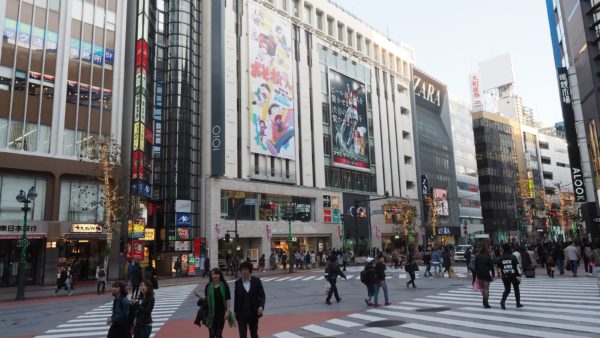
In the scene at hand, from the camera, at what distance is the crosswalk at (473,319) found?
10.2 m

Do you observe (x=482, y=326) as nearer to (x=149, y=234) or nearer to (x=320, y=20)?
(x=149, y=234)

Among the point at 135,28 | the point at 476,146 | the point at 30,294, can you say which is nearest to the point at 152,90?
the point at 135,28

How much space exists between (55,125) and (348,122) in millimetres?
38052

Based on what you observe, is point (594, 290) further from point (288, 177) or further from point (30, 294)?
point (288, 177)

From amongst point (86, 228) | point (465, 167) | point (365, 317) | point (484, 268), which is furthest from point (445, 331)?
point (465, 167)

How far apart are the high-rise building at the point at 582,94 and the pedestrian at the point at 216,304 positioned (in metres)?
39.3

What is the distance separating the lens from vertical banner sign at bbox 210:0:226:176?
44.7m

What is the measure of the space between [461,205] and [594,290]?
7606cm

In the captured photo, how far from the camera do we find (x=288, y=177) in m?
52.2

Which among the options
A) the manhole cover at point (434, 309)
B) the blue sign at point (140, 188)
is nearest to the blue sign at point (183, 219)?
the blue sign at point (140, 188)

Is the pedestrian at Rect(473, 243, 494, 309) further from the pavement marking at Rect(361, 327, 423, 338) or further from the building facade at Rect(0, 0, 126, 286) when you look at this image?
the building facade at Rect(0, 0, 126, 286)

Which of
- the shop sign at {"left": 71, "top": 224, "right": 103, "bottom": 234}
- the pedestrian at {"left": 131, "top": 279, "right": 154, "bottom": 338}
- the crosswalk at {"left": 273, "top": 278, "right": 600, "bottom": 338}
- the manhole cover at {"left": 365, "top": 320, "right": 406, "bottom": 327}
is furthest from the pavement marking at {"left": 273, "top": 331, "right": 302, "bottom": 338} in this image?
the shop sign at {"left": 71, "top": 224, "right": 103, "bottom": 234}

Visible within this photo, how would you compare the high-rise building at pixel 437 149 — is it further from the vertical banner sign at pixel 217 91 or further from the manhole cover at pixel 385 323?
the manhole cover at pixel 385 323

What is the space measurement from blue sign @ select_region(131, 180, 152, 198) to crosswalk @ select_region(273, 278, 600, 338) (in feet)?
87.6
